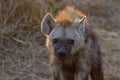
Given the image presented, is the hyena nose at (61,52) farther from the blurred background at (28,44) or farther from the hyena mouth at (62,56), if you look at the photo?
the blurred background at (28,44)

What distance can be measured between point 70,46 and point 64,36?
121 mm

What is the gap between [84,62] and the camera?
5609 millimetres

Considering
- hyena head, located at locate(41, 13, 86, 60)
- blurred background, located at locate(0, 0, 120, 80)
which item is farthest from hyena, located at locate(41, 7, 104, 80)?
blurred background, located at locate(0, 0, 120, 80)

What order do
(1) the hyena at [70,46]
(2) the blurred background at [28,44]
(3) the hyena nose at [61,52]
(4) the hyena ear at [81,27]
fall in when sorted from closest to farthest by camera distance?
(3) the hyena nose at [61,52] < (1) the hyena at [70,46] < (4) the hyena ear at [81,27] < (2) the blurred background at [28,44]

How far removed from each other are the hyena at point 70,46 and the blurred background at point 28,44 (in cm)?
100

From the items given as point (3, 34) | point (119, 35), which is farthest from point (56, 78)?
point (119, 35)

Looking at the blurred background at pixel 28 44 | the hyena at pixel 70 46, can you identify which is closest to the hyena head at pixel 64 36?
the hyena at pixel 70 46

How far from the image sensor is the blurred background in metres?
7.02

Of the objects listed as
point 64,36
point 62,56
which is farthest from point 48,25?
point 62,56

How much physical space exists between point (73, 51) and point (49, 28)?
1.26 ft

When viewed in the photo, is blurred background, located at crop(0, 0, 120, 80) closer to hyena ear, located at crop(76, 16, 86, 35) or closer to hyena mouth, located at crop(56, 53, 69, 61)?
hyena ear, located at crop(76, 16, 86, 35)

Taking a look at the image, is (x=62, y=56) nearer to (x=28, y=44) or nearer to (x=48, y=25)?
(x=48, y=25)

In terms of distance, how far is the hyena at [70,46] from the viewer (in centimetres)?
535

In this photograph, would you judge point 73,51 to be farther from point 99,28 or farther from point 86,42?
point 99,28
